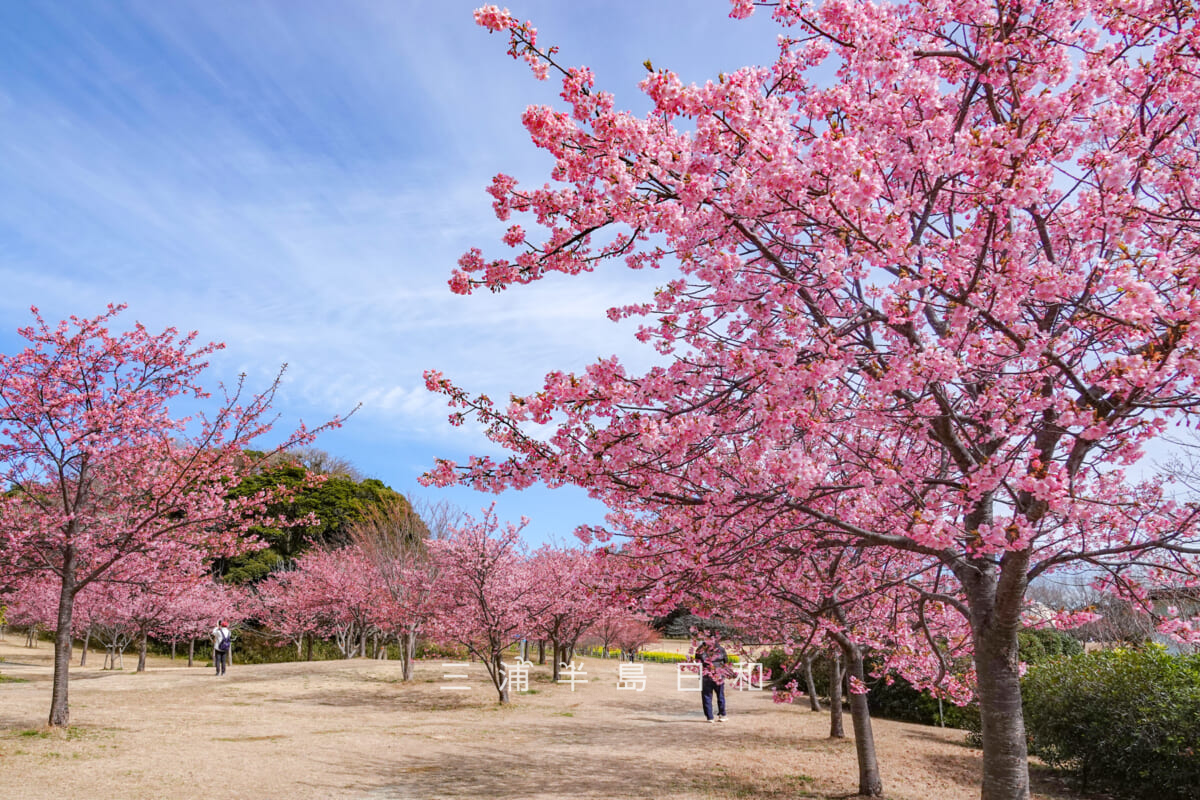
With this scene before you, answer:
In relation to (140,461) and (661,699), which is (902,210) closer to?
(140,461)

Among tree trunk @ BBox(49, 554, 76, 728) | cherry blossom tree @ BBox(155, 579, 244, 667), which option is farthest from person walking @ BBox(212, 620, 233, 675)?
tree trunk @ BBox(49, 554, 76, 728)

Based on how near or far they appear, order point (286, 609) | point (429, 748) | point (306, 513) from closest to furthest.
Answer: point (429, 748)
point (286, 609)
point (306, 513)

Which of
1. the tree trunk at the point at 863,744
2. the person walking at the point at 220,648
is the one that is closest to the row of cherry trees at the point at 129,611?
the person walking at the point at 220,648

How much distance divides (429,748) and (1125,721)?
8659 millimetres

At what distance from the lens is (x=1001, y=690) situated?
16.5ft

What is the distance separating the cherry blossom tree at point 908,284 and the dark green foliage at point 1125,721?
11.7 ft

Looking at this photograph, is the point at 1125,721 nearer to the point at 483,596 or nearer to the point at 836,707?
the point at 836,707

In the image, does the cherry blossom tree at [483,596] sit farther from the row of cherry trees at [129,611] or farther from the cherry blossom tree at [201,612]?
the cherry blossom tree at [201,612]

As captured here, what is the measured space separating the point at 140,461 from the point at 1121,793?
14265 mm

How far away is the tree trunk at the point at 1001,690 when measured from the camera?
488 centimetres

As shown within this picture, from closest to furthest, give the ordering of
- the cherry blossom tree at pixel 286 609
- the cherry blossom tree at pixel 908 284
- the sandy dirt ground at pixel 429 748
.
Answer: the cherry blossom tree at pixel 908 284 → the sandy dirt ground at pixel 429 748 → the cherry blossom tree at pixel 286 609

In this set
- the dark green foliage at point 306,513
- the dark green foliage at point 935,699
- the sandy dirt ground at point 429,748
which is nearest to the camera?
the sandy dirt ground at point 429,748

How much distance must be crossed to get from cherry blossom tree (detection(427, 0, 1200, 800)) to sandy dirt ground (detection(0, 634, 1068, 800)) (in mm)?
4164

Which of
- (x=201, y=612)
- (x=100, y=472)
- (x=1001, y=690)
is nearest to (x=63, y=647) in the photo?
(x=100, y=472)
